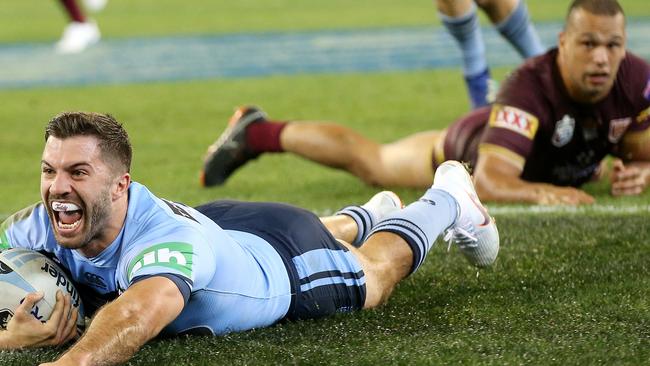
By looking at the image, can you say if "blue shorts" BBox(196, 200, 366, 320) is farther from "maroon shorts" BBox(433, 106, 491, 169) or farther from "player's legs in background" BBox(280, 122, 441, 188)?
"player's legs in background" BBox(280, 122, 441, 188)

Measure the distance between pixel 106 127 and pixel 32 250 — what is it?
0.57 meters

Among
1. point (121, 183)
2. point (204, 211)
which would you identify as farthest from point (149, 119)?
point (121, 183)

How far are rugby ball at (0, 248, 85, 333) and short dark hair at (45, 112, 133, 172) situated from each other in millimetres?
446

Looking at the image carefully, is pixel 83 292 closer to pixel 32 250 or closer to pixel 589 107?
pixel 32 250

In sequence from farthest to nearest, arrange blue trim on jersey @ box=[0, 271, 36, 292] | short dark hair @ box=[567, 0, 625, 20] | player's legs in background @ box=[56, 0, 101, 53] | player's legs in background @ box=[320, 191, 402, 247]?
player's legs in background @ box=[56, 0, 101, 53] → short dark hair @ box=[567, 0, 625, 20] → player's legs in background @ box=[320, 191, 402, 247] → blue trim on jersey @ box=[0, 271, 36, 292]

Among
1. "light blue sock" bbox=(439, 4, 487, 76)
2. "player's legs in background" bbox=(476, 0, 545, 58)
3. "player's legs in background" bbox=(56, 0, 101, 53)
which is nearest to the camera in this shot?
"player's legs in background" bbox=(476, 0, 545, 58)

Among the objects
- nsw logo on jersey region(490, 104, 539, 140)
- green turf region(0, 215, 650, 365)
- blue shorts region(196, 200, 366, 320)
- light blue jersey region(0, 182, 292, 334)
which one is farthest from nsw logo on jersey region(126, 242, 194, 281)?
nsw logo on jersey region(490, 104, 539, 140)

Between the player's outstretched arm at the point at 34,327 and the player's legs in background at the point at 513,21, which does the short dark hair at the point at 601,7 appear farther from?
the player's outstretched arm at the point at 34,327

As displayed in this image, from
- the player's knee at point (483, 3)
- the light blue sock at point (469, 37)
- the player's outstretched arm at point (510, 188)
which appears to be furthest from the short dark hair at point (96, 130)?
the light blue sock at point (469, 37)

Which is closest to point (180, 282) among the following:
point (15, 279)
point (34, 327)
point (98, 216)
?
point (98, 216)

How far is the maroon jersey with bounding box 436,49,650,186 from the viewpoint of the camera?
23.2ft

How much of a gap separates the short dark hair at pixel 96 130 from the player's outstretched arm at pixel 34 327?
0.50m

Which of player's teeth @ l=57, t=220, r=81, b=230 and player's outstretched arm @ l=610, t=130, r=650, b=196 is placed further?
player's outstretched arm @ l=610, t=130, r=650, b=196

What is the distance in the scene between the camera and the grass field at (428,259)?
4195 mm
